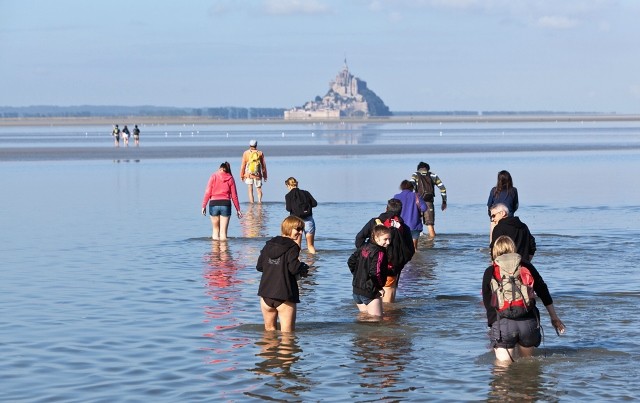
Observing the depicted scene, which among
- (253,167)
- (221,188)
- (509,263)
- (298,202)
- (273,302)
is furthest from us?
(253,167)

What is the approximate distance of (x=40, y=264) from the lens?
18938 millimetres

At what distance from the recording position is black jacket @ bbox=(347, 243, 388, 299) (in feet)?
42.8

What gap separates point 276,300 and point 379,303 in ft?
5.21

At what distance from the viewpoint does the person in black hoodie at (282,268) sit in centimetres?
1228

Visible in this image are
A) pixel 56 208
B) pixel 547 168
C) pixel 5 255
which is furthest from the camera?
pixel 547 168

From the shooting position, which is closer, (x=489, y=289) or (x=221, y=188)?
(x=489, y=289)

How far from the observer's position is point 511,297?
33.7 ft

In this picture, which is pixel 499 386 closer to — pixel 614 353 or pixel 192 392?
pixel 614 353

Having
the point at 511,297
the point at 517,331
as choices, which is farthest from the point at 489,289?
the point at 517,331

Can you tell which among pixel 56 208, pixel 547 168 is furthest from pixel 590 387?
pixel 547 168

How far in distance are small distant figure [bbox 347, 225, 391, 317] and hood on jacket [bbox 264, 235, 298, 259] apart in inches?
38.8

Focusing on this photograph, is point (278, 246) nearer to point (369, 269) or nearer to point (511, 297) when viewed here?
point (369, 269)

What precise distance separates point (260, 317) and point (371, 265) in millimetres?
1768

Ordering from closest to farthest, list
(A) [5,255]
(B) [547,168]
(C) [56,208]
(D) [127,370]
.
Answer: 1. (D) [127,370]
2. (A) [5,255]
3. (C) [56,208]
4. (B) [547,168]
